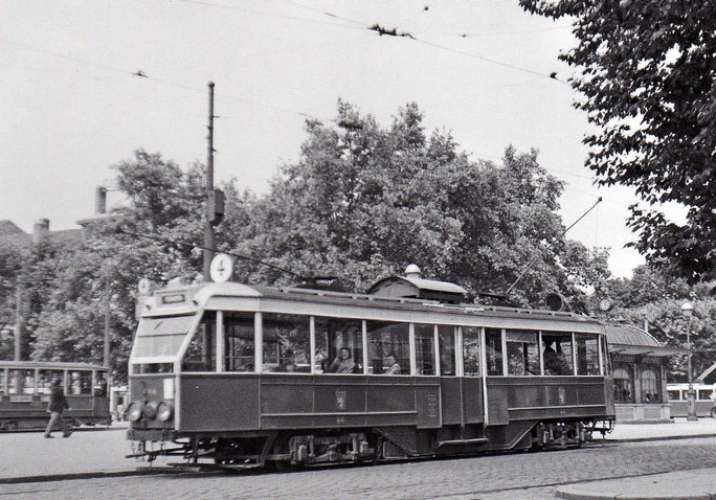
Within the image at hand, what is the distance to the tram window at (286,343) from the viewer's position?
1662 cm

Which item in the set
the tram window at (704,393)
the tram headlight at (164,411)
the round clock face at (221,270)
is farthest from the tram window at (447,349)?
the tram window at (704,393)

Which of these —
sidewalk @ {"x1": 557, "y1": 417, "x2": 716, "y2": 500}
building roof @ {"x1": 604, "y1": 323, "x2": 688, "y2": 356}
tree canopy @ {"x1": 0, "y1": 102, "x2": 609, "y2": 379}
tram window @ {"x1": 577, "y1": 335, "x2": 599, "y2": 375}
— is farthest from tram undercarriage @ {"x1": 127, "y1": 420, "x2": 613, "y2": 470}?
building roof @ {"x1": 604, "y1": 323, "x2": 688, "y2": 356}

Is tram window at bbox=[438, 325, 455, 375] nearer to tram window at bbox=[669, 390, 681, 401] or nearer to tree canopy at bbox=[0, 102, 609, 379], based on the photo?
tree canopy at bbox=[0, 102, 609, 379]

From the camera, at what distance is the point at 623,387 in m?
42.9

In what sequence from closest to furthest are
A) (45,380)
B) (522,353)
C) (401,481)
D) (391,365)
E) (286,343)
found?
(401,481) < (286,343) < (391,365) < (522,353) < (45,380)

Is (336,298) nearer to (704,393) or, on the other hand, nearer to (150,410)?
(150,410)

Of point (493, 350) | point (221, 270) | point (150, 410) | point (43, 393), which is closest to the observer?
point (150, 410)

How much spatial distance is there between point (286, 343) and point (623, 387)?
28849 millimetres

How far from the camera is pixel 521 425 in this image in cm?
2191

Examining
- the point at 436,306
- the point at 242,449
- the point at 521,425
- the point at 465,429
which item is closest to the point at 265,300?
the point at 242,449

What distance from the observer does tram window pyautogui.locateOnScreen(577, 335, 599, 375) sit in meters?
23.8

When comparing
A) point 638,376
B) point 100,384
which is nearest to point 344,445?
point 100,384

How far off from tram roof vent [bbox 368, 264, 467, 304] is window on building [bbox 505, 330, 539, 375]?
54.2 inches

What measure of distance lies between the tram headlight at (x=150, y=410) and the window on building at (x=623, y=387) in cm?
2973
